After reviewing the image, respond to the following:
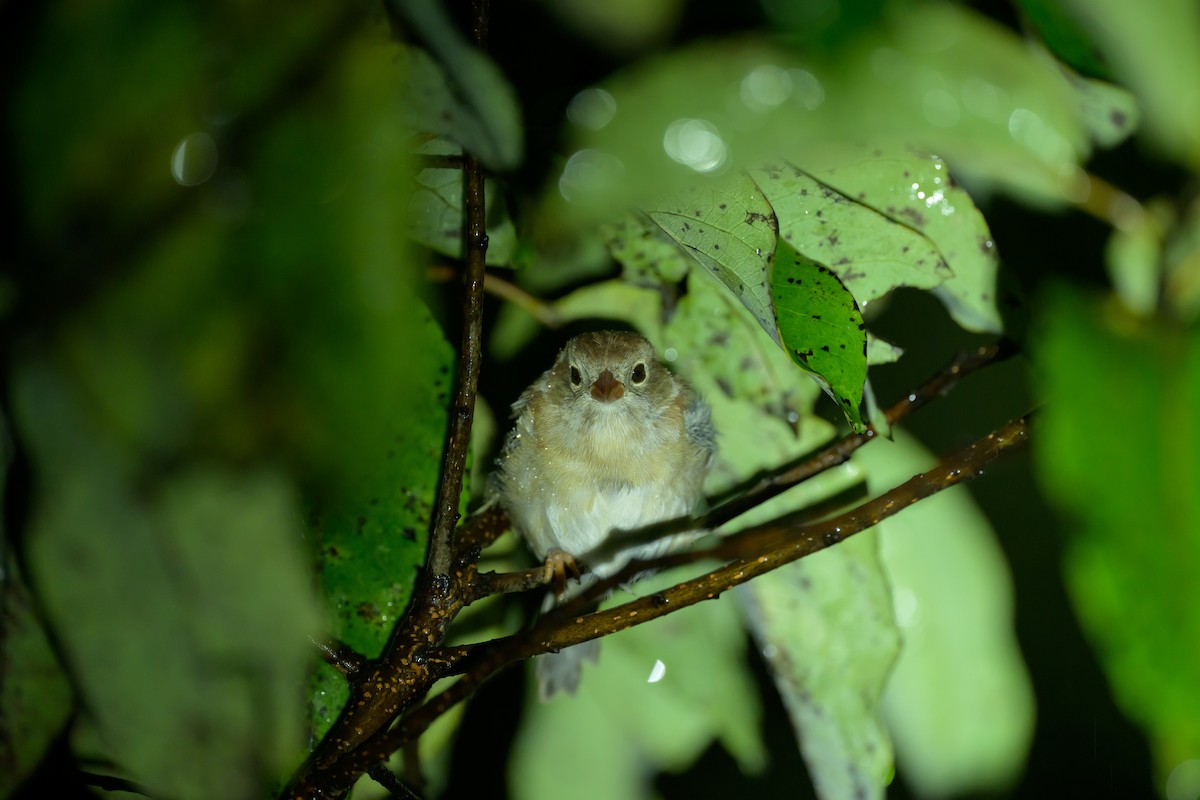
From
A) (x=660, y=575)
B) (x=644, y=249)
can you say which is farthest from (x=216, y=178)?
(x=660, y=575)

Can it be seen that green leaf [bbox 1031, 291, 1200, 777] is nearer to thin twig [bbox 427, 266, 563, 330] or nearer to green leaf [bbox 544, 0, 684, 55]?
green leaf [bbox 544, 0, 684, 55]

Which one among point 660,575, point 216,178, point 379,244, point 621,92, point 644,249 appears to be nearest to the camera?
point 379,244

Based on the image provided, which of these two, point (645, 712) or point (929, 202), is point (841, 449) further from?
point (645, 712)

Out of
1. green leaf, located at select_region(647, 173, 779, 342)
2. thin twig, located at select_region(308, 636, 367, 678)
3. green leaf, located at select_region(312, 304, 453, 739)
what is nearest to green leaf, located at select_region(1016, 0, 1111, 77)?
green leaf, located at select_region(647, 173, 779, 342)

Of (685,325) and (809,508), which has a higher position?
(685,325)

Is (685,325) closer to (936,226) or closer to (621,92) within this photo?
(936,226)

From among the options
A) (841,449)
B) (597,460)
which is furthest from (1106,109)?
(597,460)
